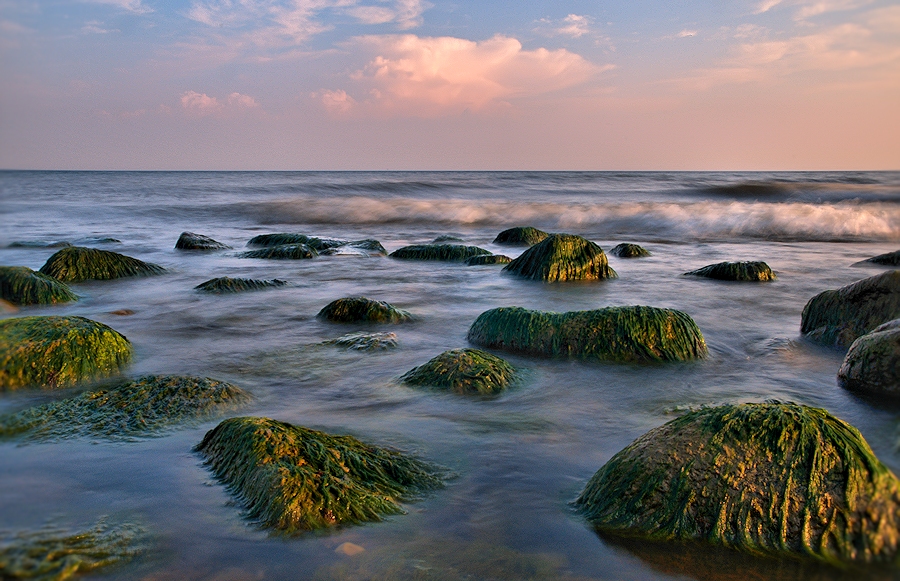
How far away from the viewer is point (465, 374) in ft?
13.5

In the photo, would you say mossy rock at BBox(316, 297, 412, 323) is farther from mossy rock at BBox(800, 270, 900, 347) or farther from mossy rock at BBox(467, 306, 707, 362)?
mossy rock at BBox(800, 270, 900, 347)

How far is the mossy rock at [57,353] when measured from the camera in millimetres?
3947

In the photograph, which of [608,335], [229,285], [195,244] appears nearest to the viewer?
[608,335]

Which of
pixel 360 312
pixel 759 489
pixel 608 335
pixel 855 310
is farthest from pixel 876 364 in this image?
pixel 360 312

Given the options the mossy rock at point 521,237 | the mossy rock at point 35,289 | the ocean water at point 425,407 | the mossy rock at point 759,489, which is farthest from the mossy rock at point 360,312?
the mossy rock at point 521,237

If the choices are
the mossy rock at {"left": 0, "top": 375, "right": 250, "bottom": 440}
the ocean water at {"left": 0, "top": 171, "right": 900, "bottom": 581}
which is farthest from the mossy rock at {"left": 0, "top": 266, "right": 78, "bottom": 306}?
the mossy rock at {"left": 0, "top": 375, "right": 250, "bottom": 440}

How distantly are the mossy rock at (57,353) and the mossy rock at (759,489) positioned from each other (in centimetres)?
304

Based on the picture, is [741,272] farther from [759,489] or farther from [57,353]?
[57,353]

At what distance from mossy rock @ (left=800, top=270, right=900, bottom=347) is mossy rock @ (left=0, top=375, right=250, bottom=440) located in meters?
4.06

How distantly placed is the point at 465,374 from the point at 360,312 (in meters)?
2.15

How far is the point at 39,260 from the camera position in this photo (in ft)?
34.5

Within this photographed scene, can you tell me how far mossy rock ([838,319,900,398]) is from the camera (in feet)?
12.6

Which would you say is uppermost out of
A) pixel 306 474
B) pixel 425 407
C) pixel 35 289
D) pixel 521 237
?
pixel 521 237

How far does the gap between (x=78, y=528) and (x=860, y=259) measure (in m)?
11.5
